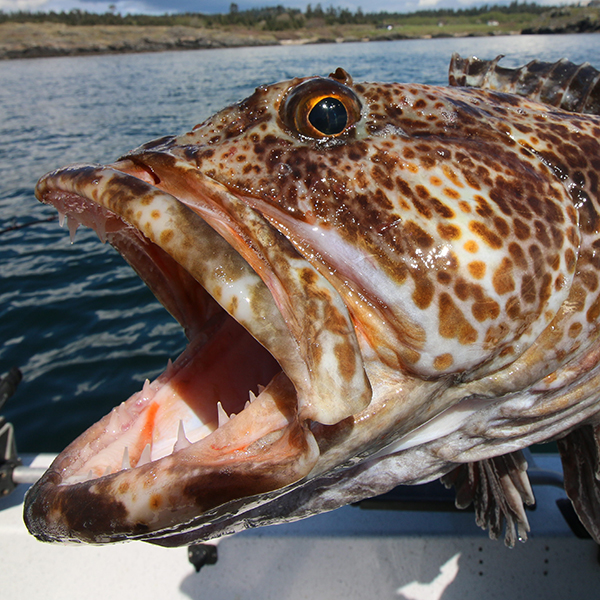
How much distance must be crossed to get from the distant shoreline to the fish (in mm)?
89236

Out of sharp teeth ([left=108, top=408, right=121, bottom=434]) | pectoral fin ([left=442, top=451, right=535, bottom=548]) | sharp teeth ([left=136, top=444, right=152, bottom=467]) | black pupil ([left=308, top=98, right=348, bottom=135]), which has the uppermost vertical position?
black pupil ([left=308, top=98, right=348, bottom=135])

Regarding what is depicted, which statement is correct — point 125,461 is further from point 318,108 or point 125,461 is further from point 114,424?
point 318,108

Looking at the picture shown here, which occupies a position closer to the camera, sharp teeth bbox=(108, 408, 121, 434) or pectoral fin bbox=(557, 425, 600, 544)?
sharp teeth bbox=(108, 408, 121, 434)

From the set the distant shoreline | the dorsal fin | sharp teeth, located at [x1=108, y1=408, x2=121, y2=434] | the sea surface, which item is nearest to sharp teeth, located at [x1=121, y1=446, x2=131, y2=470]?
sharp teeth, located at [x1=108, y1=408, x2=121, y2=434]

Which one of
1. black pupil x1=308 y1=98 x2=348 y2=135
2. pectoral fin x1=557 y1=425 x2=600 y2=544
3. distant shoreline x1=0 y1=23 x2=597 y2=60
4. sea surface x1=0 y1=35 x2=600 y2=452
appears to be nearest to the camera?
black pupil x1=308 y1=98 x2=348 y2=135

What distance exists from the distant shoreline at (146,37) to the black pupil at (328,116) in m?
89.3

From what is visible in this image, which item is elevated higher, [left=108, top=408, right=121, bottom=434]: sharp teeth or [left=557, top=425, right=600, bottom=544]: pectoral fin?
[left=108, top=408, right=121, bottom=434]: sharp teeth

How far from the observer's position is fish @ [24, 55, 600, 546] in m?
1.23

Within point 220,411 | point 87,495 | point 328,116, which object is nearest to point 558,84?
point 328,116

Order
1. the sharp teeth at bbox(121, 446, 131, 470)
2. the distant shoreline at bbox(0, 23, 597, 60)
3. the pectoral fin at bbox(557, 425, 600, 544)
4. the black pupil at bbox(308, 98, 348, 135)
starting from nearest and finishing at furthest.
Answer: the sharp teeth at bbox(121, 446, 131, 470), the black pupil at bbox(308, 98, 348, 135), the pectoral fin at bbox(557, 425, 600, 544), the distant shoreline at bbox(0, 23, 597, 60)

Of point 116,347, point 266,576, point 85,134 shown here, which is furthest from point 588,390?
point 85,134

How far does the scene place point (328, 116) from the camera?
1.51 meters

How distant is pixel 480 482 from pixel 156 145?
7.62 feet

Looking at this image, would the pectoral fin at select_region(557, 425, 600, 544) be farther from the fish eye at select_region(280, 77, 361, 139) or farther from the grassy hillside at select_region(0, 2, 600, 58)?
the grassy hillside at select_region(0, 2, 600, 58)
